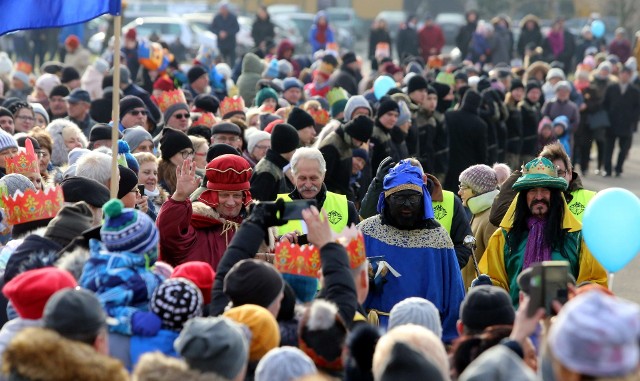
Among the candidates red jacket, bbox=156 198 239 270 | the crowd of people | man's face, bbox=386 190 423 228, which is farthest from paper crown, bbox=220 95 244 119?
man's face, bbox=386 190 423 228

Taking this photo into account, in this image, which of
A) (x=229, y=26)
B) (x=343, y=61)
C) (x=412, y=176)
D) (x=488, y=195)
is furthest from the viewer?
(x=229, y=26)

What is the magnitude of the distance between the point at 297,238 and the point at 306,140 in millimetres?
4792

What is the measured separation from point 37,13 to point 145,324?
159 inches

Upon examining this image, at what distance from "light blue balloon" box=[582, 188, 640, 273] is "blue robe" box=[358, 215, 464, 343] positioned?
3.14 ft

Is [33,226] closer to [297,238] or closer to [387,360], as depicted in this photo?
[297,238]

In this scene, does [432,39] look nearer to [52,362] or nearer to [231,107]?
[231,107]

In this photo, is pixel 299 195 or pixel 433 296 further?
pixel 299 195

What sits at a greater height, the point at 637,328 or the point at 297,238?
the point at 637,328

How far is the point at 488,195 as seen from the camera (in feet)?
32.0

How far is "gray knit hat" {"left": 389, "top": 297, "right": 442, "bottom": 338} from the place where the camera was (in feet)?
18.4

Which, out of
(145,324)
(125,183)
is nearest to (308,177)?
(125,183)

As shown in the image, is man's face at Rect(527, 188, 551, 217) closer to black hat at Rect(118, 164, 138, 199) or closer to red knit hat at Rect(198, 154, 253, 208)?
red knit hat at Rect(198, 154, 253, 208)

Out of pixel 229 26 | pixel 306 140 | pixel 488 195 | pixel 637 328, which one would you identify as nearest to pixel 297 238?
pixel 488 195

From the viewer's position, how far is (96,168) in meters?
8.21
